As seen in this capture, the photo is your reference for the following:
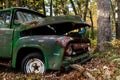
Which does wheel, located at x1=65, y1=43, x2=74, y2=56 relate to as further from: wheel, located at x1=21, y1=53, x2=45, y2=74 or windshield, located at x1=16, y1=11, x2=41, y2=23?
windshield, located at x1=16, y1=11, x2=41, y2=23

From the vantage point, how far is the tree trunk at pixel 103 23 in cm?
950

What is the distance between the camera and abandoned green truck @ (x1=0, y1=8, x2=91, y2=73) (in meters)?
6.79

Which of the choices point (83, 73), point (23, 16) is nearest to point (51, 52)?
point (83, 73)

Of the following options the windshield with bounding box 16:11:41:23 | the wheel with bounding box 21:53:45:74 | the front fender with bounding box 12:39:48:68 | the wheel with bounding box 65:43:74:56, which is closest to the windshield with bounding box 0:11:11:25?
the windshield with bounding box 16:11:41:23

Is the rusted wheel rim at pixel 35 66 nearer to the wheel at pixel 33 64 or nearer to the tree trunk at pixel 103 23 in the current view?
the wheel at pixel 33 64

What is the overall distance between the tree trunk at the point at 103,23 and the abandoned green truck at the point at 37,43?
1284 mm

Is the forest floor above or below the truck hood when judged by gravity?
→ below

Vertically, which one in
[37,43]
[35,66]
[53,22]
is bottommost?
[35,66]

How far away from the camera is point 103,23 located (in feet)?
31.4

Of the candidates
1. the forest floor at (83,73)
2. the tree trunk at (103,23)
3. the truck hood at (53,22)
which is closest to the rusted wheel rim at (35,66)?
the forest floor at (83,73)

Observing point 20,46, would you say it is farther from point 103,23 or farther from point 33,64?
point 103,23

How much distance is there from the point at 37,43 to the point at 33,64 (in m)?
Answer: 0.65

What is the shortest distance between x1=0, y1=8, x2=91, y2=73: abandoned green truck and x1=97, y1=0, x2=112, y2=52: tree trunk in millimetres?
1284

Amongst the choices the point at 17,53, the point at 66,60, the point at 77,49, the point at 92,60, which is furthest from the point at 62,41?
the point at 92,60
